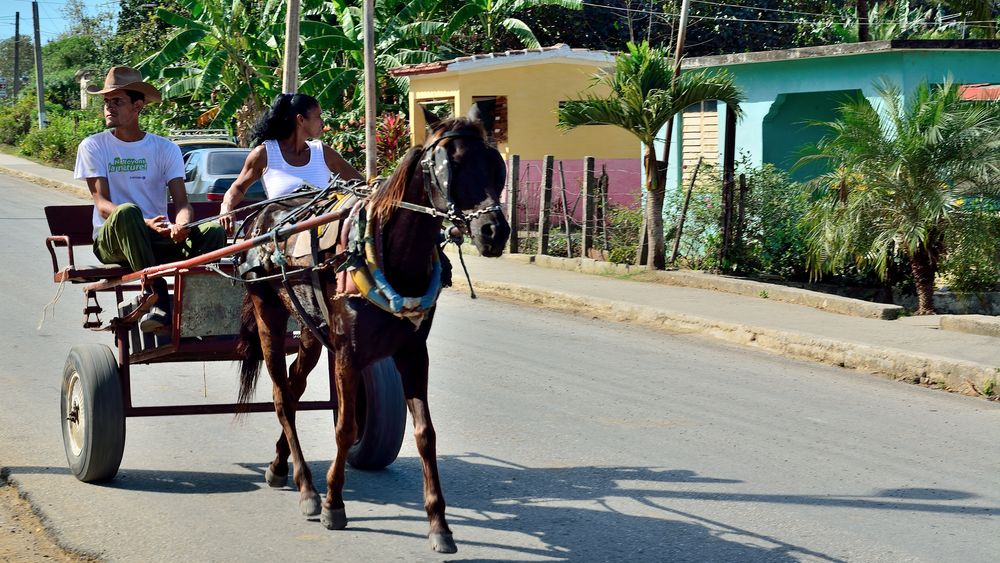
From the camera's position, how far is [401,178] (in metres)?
5.01

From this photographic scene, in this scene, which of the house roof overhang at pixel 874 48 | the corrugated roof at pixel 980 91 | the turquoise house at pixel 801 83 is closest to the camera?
the corrugated roof at pixel 980 91

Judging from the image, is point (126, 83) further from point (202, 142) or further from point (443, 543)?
point (202, 142)

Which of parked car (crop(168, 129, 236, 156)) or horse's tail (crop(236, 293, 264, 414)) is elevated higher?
parked car (crop(168, 129, 236, 156))

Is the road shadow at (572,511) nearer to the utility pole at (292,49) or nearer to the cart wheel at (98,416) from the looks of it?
the cart wheel at (98,416)

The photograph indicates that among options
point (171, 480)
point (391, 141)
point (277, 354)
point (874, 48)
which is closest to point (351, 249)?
Answer: point (277, 354)

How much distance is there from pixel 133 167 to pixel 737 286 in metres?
8.77

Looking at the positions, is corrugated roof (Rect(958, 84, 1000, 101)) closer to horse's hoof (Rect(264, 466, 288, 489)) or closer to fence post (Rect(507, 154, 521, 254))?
fence post (Rect(507, 154, 521, 254))

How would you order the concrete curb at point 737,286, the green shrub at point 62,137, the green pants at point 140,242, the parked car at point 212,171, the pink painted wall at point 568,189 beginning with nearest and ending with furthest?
the green pants at point 140,242, the concrete curb at point 737,286, the pink painted wall at point 568,189, the parked car at point 212,171, the green shrub at point 62,137

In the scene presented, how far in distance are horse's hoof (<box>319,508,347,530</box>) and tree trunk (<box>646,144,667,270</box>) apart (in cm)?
1030

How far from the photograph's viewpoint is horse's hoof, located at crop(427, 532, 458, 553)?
5055mm

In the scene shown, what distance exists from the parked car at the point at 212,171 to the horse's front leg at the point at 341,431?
48.3ft

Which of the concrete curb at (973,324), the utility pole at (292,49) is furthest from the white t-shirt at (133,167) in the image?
the utility pole at (292,49)

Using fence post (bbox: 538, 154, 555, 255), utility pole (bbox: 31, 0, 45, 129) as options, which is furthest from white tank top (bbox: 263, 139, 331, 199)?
utility pole (bbox: 31, 0, 45, 129)

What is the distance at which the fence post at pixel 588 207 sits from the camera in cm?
1689
